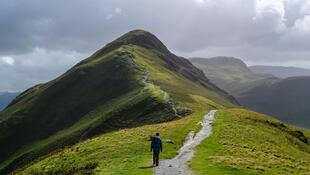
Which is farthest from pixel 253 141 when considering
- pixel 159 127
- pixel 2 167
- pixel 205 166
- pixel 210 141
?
pixel 2 167

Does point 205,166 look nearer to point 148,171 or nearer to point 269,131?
point 148,171

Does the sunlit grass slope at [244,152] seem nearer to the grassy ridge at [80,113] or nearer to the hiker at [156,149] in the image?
the hiker at [156,149]

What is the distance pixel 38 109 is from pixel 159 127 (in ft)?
384

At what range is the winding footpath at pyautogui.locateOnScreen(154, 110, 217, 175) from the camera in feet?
142

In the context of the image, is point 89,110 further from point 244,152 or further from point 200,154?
point 200,154

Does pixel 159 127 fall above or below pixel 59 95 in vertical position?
below

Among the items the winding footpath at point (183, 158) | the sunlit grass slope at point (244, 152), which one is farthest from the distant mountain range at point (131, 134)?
the winding footpath at point (183, 158)

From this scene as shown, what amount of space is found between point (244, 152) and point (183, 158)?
348 inches

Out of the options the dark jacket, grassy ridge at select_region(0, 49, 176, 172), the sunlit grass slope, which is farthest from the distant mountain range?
the dark jacket

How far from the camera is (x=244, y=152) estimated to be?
2153 inches

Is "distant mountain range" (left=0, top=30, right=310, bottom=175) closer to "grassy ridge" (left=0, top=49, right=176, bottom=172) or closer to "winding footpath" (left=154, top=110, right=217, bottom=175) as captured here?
"grassy ridge" (left=0, top=49, right=176, bottom=172)

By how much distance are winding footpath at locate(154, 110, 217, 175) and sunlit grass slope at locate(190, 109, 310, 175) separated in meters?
1.00

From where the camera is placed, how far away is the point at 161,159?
168 feet

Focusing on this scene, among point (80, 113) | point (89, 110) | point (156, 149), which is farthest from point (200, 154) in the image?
point (80, 113)
